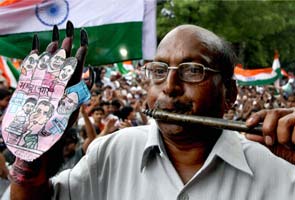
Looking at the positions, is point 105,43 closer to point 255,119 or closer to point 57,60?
point 57,60

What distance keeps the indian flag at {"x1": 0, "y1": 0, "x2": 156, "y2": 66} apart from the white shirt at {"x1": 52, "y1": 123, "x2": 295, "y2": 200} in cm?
238

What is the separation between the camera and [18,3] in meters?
4.48

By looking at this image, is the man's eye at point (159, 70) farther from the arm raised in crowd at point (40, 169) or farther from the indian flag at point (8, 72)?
the indian flag at point (8, 72)

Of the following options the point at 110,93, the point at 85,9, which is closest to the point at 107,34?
the point at 85,9

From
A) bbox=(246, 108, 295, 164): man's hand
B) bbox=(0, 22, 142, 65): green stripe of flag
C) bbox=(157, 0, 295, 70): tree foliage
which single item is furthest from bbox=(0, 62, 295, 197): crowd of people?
bbox=(157, 0, 295, 70): tree foliage

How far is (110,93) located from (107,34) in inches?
235

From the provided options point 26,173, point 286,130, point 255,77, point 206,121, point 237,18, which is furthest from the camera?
point 237,18

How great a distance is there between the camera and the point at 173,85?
5.82 feet

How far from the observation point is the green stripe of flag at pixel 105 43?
175 inches

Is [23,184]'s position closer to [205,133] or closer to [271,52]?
[205,133]

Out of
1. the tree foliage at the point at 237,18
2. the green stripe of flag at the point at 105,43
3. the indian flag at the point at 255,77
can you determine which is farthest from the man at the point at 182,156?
the tree foliage at the point at 237,18

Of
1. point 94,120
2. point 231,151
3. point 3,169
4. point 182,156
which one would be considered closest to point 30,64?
point 182,156

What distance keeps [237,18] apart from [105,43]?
76.0 feet

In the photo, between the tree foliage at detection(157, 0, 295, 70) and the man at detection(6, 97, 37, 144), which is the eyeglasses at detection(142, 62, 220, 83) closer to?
the man at detection(6, 97, 37, 144)
